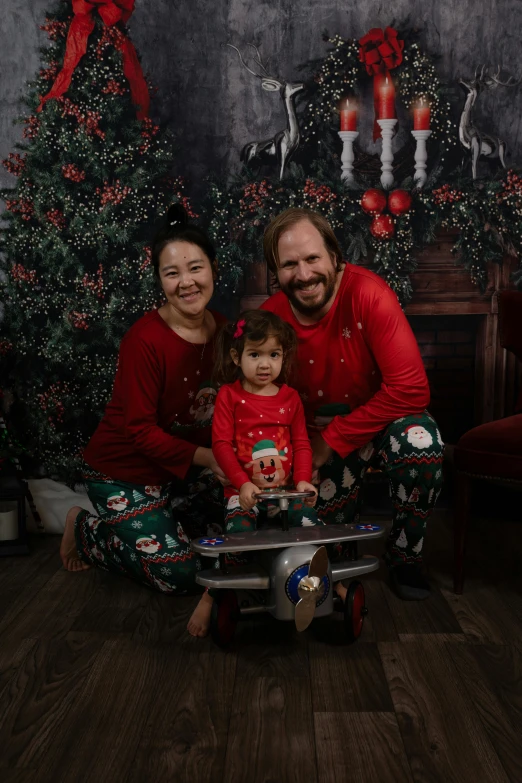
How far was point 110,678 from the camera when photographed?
1.85 m

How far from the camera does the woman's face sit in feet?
7.52

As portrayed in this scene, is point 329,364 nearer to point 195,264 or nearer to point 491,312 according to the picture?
point 195,264

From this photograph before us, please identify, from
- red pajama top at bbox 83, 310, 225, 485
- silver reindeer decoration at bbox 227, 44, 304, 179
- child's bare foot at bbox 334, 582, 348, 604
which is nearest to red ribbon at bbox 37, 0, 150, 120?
silver reindeer decoration at bbox 227, 44, 304, 179

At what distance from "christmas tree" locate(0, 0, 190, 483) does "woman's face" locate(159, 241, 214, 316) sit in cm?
77

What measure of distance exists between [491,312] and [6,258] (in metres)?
1.80

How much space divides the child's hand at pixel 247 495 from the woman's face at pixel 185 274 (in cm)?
56

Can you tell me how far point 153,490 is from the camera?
243 centimetres

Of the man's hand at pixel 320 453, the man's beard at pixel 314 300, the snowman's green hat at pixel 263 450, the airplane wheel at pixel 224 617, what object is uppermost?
the man's beard at pixel 314 300

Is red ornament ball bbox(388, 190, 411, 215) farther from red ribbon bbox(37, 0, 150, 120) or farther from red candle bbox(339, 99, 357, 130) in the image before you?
red ribbon bbox(37, 0, 150, 120)

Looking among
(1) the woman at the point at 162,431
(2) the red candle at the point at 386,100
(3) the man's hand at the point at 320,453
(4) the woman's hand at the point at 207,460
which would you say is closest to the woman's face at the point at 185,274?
(1) the woman at the point at 162,431

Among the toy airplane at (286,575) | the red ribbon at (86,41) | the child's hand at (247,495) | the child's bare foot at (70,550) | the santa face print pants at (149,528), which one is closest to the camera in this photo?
the toy airplane at (286,575)

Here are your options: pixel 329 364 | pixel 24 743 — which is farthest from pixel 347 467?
pixel 24 743

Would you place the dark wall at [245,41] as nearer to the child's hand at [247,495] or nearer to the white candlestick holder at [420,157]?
the white candlestick holder at [420,157]

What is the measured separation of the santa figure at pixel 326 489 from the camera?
2.44m
